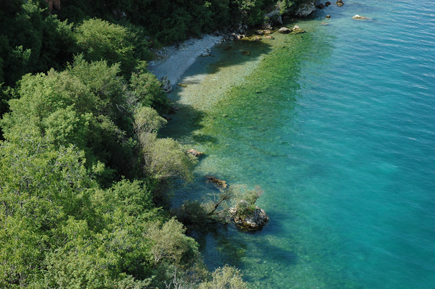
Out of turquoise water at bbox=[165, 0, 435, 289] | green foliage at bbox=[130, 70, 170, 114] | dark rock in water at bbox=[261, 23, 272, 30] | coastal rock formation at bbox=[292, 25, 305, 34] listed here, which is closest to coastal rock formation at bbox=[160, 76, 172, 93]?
turquoise water at bbox=[165, 0, 435, 289]

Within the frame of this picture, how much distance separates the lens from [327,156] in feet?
156

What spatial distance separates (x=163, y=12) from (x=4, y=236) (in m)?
61.4

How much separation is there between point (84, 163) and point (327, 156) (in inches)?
1223

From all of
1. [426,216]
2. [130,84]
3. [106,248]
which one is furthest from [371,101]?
[106,248]

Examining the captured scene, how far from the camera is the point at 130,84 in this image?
46.6 metres

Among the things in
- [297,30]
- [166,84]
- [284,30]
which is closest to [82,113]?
[166,84]

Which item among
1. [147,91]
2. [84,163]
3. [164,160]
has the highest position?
[84,163]

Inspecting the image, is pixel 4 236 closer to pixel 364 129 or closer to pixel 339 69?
pixel 364 129

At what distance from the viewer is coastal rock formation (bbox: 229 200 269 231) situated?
36062mm

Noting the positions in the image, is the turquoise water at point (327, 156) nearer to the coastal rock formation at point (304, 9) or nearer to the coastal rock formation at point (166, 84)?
the coastal rock formation at point (166, 84)

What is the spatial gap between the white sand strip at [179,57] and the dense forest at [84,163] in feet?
15.7

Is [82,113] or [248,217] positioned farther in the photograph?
[248,217]

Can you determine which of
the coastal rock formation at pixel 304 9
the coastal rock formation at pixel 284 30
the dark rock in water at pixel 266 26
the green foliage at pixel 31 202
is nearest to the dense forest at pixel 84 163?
the green foliage at pixel 31 202

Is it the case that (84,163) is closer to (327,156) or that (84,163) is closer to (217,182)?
(217,182)
